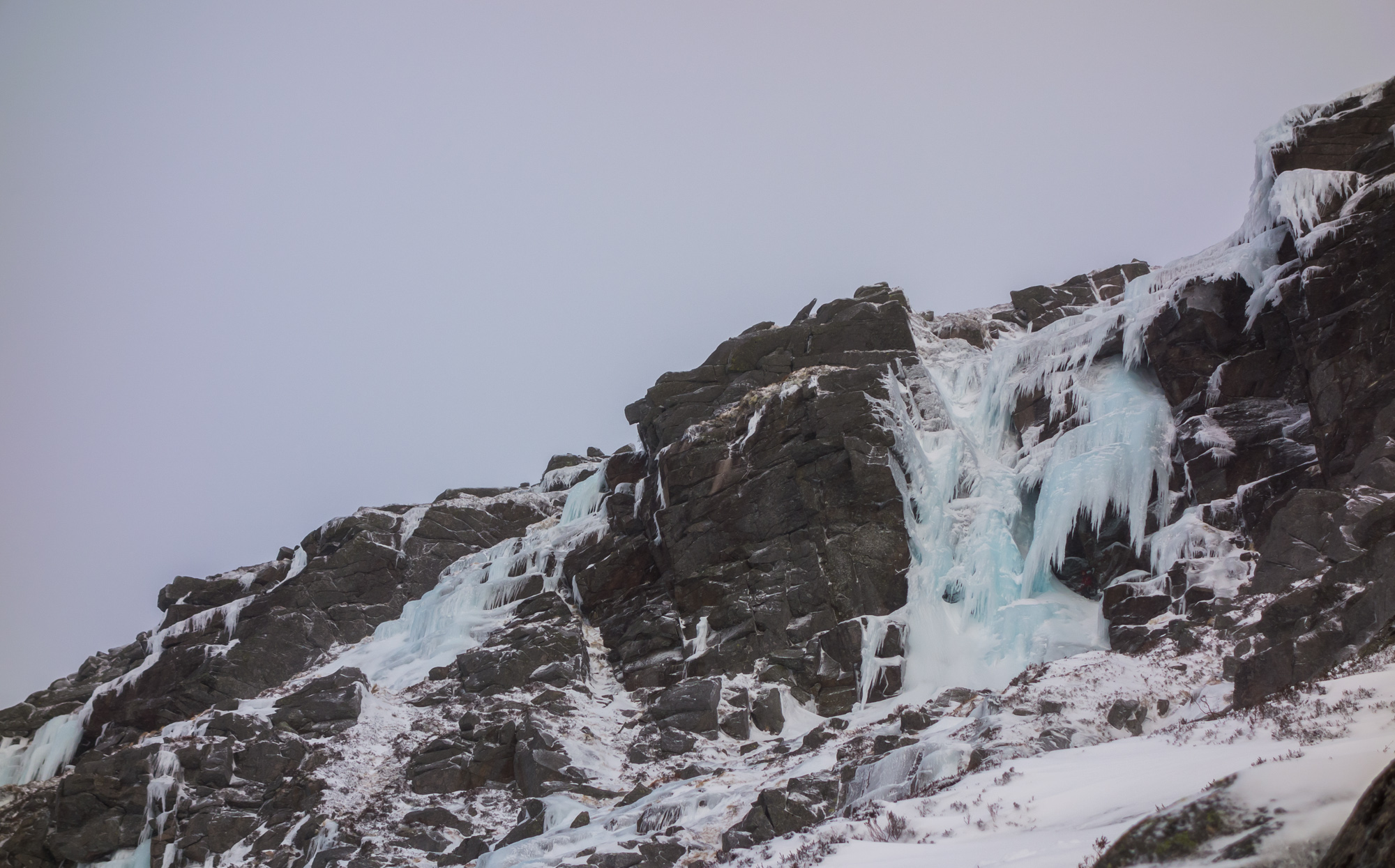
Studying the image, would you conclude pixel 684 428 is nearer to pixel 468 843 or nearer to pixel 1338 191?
pixel 468 843

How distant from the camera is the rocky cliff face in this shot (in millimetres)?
14477

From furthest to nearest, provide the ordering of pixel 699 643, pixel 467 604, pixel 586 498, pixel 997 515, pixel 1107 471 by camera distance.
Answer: pixel 586 498 → pixel 467 604 → pixel 699 643 → pixel 997 515 → pixel 1107 471

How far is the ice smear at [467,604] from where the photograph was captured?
30.7 meters

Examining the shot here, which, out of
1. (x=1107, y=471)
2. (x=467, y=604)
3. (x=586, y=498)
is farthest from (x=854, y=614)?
(x=467, y=604)

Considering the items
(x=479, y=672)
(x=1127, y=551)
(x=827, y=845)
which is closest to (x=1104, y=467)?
(x=1127, y=551)

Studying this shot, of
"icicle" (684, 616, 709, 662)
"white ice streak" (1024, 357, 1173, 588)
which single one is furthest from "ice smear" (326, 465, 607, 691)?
"white ice streak" (1024, 357, 1173, 588)

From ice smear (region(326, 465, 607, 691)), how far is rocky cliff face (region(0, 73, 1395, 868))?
0.15 meters

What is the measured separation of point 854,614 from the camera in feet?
84.1

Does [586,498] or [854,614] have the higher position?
[586,498]

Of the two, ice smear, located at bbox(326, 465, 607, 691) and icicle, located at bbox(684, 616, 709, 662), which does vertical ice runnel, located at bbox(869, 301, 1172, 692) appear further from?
ice smear, located at bbox(326, 465, 607, 691)

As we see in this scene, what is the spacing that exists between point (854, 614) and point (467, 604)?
14.8 meters

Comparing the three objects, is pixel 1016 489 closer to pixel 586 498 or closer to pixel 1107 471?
pixel 1107 471

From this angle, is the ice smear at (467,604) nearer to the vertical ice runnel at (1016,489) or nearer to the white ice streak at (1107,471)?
the vertical ice runnel at (1016,489)

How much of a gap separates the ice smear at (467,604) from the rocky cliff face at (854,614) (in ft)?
0.49
